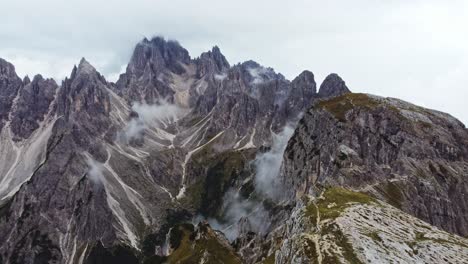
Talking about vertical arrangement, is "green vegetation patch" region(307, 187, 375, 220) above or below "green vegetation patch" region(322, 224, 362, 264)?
above

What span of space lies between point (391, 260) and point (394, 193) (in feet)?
399

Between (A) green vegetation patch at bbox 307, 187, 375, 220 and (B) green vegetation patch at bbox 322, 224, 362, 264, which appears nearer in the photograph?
(B) green vegetation patch at bbox 322, 224, 362, 264

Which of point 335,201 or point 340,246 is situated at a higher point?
point 335,201

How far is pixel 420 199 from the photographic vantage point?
19675cm

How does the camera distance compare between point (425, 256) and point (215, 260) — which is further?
point (215, 260)

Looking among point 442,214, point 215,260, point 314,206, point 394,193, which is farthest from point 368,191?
point 314,206

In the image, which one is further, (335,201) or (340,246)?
(335,201)

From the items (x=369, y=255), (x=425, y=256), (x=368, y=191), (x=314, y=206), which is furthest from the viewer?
(x=368, y=191)

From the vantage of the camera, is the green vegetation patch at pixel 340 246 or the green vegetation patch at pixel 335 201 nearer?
the green vegetation patch at pixel 340 246

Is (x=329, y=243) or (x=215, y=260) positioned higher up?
(x=329, y=243)

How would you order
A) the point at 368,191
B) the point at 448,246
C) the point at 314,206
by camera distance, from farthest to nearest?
1. the point at 368,191
2. the point at 314,206
3. the point at 448,246

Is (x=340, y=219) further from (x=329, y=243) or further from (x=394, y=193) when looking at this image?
(x=394, y=193)

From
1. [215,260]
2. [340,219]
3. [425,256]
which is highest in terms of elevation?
[340,219]

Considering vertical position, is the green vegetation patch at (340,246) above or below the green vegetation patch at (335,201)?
below
